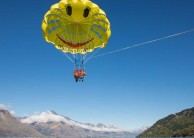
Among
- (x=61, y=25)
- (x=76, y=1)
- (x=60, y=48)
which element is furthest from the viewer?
(x=60, y=48)

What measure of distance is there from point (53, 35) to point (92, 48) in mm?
4462

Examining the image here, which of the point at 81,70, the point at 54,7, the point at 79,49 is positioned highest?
the point at 54,7

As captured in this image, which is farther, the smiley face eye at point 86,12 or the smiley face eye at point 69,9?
the smiley face eye at point 86,12

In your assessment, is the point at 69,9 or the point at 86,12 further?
the point at 86,12

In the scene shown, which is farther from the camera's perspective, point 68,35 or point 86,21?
point 68,35

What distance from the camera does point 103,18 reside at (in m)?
29.2

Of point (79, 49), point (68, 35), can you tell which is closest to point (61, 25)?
point (68, 35)

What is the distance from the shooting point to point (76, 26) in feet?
99.8

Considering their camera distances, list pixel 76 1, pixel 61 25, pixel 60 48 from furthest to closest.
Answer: pixel 60 48 → pixel 61 25 → pixel 76 1

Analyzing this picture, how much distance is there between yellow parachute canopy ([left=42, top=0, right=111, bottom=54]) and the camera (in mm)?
28203

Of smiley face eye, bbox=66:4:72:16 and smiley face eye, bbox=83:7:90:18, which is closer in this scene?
smiley face eye, bbox=66:4:72:16

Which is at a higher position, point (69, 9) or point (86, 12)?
point (69, 9)

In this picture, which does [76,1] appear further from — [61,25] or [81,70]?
[81,70]

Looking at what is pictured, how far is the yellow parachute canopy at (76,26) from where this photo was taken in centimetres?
2820
